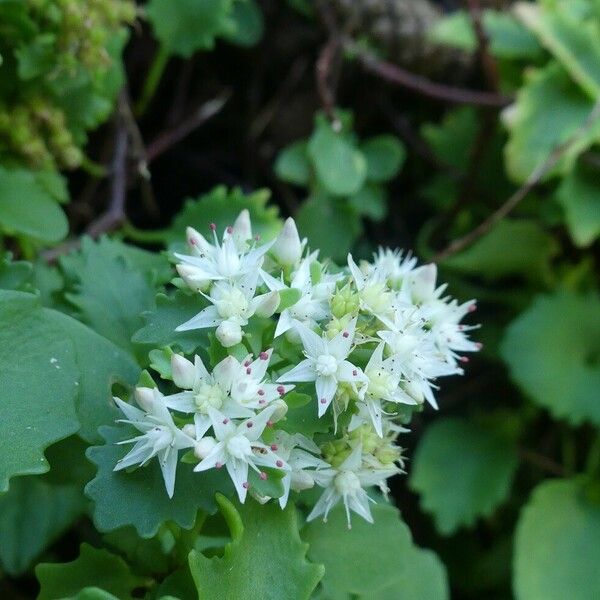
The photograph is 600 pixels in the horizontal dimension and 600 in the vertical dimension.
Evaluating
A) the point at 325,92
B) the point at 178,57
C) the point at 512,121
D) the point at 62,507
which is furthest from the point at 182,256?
Answer: the point at 178,57

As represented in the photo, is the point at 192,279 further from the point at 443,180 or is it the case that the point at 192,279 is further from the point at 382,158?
the point at 443,180

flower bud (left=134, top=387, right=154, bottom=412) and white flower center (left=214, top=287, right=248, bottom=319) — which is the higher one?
white flower center (left=214, top=287, right=248, bottom=319)

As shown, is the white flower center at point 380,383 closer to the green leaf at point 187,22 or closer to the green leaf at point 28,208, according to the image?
the green leaf at point 28,208

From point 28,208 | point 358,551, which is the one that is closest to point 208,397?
point 358,551

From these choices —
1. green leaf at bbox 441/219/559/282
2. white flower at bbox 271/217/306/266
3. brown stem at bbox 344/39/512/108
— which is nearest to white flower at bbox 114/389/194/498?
white flower at bbox 271/217/306/266

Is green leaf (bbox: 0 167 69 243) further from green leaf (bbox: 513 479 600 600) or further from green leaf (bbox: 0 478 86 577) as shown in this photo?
green leaf (bbox: 513 479 600 600)

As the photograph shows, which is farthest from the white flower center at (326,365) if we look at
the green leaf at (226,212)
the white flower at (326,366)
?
the green leaf at (226,212)
